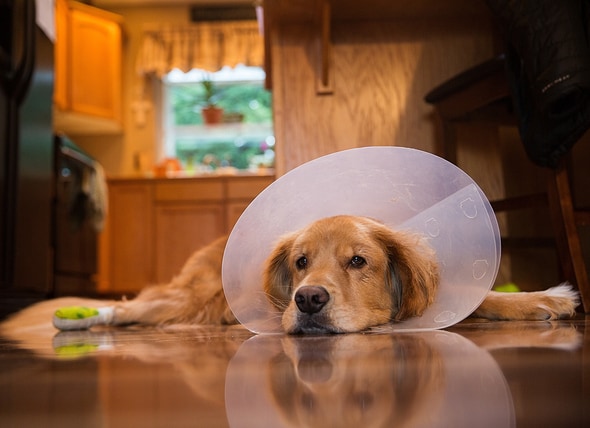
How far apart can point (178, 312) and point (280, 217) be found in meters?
0.71

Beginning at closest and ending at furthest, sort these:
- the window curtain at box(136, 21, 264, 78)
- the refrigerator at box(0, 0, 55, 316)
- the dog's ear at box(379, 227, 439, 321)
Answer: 1. the dog's ear at box(379, 227, 439, 321)
2. the refrigerator at box(0, 0, 55, 316)
3. the window curtain at box(136, 21, 264, 78)

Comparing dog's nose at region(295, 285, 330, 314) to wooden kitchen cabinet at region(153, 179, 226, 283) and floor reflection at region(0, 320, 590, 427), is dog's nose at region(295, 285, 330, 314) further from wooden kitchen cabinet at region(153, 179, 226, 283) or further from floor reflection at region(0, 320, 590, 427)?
wooden kitchen cabinet at region(153, 179, 226, 283)

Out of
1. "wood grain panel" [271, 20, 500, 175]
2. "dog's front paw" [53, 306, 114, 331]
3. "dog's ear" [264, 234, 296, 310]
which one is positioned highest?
"wood grain panel" [271, 20, 500, 175]

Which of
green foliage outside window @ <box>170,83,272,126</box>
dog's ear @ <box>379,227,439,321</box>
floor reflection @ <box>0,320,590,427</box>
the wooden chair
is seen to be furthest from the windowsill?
floor reflection @ <box>0,320,590,427</box>

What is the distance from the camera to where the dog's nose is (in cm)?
140

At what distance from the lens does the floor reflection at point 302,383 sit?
488 millimetres

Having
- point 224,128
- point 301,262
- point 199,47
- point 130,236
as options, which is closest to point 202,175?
point 130,236

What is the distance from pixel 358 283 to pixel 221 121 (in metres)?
6.30

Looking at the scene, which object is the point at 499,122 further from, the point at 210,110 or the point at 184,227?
the point at 210,110

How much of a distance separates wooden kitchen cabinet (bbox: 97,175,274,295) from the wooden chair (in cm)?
429

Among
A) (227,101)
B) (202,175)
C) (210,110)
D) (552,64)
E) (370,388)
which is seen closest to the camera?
(370,388)

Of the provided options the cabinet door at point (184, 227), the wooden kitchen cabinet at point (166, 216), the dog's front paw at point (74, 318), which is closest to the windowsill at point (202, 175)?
the wooden kitchen cabinet at point (166, 216)

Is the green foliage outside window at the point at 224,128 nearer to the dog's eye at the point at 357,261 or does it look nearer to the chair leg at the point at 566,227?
the chair leg at the point at 566,227

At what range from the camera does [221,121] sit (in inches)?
299
